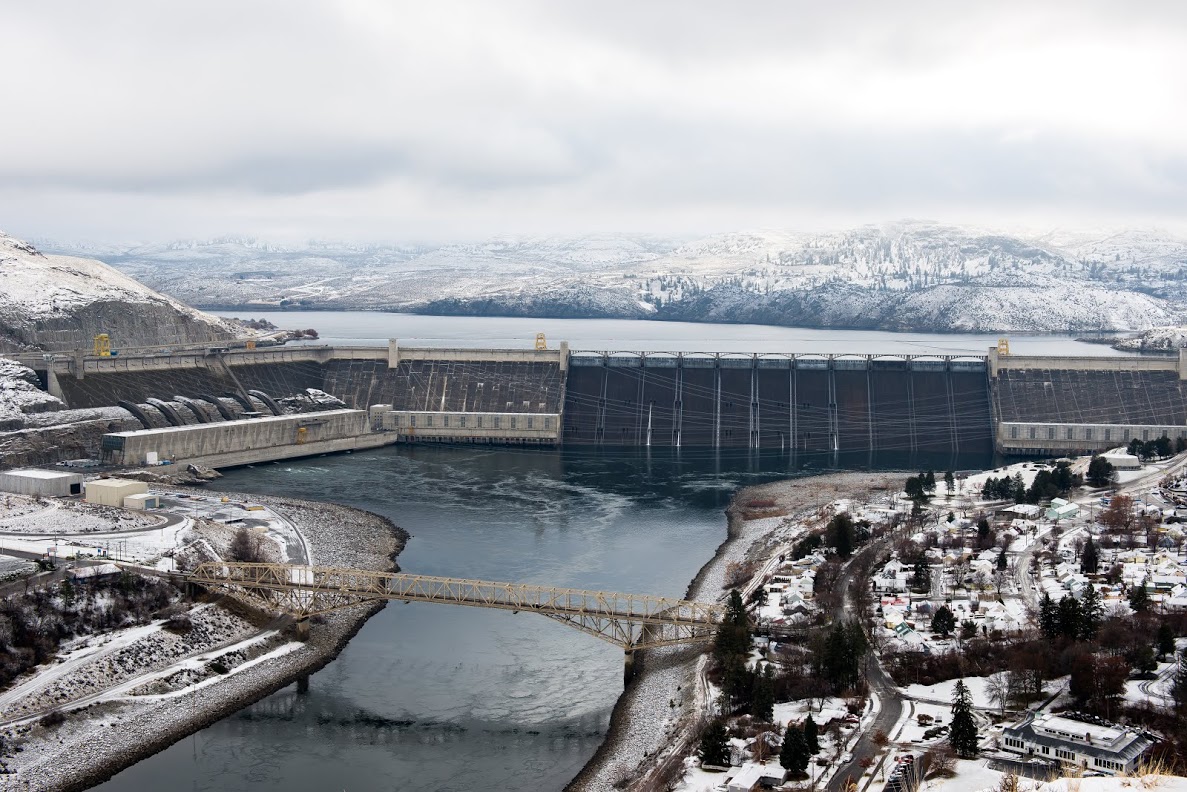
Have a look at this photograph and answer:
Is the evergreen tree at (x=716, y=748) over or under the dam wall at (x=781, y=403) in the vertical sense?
under

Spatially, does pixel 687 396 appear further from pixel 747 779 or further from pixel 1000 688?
pixel 747 779

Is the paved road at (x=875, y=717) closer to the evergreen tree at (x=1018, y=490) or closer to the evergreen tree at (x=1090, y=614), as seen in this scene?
the evergreen tree at (x=1090, y=614)

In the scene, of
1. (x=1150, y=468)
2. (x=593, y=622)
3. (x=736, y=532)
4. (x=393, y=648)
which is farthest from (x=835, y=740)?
(x=1150, y=468)

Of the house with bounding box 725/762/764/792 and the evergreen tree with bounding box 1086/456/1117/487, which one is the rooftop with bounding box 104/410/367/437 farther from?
the house with bounding box 725/762/764/792

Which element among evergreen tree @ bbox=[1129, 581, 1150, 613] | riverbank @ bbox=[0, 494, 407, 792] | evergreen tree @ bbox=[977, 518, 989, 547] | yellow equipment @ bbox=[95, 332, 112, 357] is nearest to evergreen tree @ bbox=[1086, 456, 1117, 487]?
evergreen tree @ bbox=[977, 518, 989, 547]

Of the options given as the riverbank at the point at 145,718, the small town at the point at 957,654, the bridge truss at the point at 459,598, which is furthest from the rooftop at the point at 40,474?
the small town at the point at 957,654

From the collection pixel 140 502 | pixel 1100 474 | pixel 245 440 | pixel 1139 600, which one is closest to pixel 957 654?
pixel 1139 600

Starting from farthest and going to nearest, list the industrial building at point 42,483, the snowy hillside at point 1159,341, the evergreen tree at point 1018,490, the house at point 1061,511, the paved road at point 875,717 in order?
A: the snowy hillside at point 1159,341 < the evergreen tree at point 1018,490 < the industrial building at point 42,483 < the house at point 1061,511 < the paved road at point 875,717
